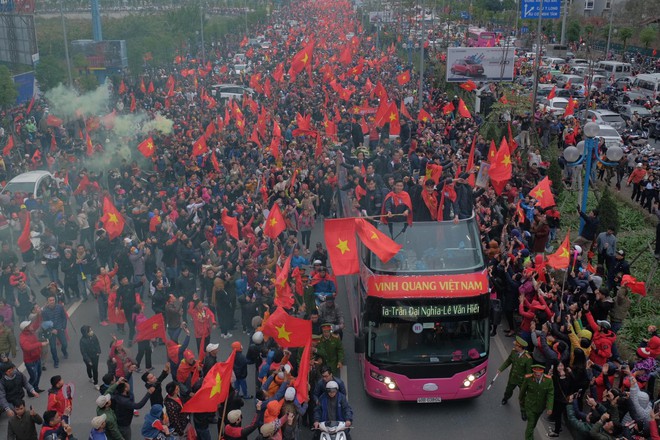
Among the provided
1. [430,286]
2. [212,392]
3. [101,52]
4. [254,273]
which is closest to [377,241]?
[430,286]

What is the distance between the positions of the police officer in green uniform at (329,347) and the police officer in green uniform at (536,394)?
8.94 ft

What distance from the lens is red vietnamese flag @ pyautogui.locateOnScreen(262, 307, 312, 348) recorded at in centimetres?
1069

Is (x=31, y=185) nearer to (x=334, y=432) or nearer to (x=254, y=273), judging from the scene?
(x=254, y=273)

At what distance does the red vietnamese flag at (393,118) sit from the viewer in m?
25.4

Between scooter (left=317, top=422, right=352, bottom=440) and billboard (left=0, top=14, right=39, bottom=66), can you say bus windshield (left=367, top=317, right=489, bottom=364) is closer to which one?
scooter (left=317, top=422, right=352, bottom=440)

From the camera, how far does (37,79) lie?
134 ft

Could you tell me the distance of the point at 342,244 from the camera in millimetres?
11805

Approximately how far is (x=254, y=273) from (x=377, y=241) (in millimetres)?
4056

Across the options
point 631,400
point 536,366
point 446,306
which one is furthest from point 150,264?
point 631,400

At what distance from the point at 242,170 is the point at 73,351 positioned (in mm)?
10096

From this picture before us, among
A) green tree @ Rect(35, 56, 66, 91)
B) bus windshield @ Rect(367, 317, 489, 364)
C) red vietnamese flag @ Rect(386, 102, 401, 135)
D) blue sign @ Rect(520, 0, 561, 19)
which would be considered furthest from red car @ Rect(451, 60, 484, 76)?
bus windshield @ Rect(367, 317, 489, 364)

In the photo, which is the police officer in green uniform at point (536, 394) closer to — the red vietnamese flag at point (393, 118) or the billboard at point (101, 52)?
the red vietnamese flag at point (393, 118)

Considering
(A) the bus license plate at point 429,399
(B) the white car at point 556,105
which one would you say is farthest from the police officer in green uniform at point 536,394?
(B) the white car at point 556,105

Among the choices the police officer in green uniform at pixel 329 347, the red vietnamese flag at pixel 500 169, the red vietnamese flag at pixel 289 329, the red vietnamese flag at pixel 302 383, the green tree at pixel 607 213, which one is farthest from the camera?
the green tree at pixel 607 213
